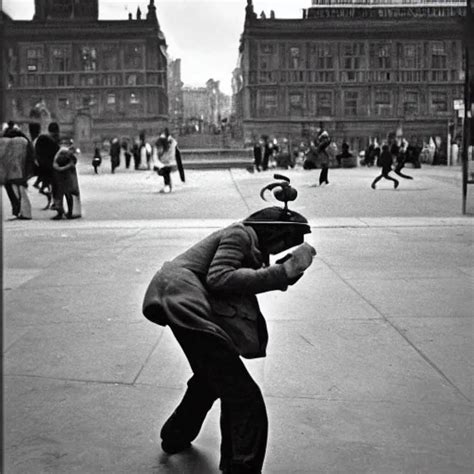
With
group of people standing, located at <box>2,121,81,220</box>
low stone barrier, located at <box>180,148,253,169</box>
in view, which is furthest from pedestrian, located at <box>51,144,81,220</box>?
low stone barrier, located at <box>180,148,253,169</box>

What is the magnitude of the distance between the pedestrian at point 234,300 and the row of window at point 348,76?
1782mm

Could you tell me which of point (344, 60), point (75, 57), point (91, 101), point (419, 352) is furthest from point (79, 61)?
point (419, 352)

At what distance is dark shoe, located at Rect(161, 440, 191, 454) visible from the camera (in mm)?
3100

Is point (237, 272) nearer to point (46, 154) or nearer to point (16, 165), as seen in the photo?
point (46, 154)

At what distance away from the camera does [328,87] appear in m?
4.77

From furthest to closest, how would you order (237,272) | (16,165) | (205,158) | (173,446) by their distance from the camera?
(205,158), (16,165), (173,446), (237,272)

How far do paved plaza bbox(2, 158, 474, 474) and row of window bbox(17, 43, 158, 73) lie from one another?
1.79m

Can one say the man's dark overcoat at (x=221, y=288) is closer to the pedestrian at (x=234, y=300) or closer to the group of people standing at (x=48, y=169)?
the pedestrian at (x=234, y=300)

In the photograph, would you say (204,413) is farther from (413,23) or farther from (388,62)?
(388,62)

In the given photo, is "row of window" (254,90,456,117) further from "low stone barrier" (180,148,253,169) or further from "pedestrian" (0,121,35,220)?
"pedestrian" (0,121,35,220)

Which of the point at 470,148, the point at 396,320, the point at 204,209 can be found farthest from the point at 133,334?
the point at 470,148

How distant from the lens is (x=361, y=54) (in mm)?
4566

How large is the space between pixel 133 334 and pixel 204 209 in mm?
7117

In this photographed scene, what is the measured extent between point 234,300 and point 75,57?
16.5 feet
